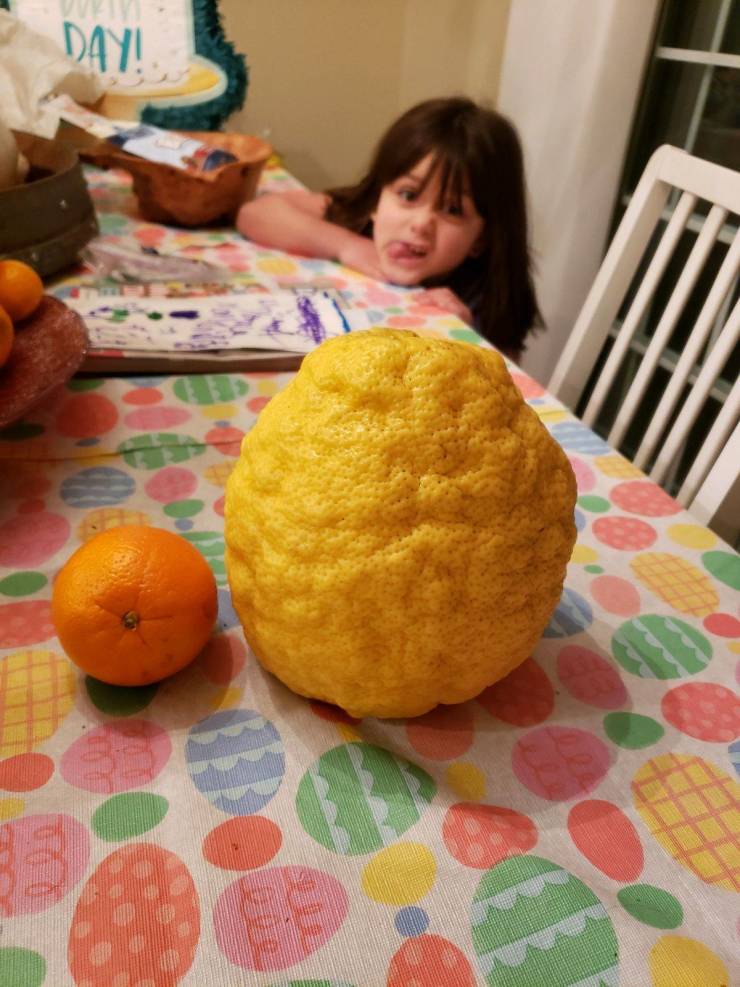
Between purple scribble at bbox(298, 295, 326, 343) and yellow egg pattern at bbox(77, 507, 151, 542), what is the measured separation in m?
0.38

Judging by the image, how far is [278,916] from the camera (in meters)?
0.36

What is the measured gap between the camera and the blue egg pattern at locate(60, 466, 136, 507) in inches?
25.5

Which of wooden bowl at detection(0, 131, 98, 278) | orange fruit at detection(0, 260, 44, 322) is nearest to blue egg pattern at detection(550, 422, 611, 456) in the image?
orange fruit at detection(0, 260, 44, 322)

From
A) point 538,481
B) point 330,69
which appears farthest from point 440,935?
point 330,69

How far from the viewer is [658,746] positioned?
1.54ft

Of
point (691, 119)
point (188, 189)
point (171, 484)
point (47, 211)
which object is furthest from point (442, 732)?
point (691, 119)

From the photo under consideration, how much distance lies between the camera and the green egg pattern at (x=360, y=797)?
40cm

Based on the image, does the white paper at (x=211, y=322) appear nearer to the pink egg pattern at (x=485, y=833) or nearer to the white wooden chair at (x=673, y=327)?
the white wooden chair at (x=673, y=327)

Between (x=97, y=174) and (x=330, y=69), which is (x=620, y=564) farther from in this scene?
(x=330, y=69)

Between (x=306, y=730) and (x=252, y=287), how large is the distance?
0.78 m

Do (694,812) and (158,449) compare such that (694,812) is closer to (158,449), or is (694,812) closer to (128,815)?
(128,815)

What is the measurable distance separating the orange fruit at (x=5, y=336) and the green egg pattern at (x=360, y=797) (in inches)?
18.2

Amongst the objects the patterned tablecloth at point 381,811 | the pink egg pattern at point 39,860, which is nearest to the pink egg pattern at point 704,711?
the patterned tablecloth at point 381,811

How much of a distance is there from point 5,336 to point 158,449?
6.6 inches
